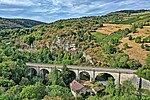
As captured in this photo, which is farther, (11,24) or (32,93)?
(11,24)

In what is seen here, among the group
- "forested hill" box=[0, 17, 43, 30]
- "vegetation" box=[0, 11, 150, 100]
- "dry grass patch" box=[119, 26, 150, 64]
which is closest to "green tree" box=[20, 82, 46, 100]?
"vegetation" box=[0, 11, 150, 100]

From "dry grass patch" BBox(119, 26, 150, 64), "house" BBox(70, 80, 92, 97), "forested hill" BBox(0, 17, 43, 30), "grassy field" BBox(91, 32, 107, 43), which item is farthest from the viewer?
"forested hill" BBox(0, 17, 43, 30)

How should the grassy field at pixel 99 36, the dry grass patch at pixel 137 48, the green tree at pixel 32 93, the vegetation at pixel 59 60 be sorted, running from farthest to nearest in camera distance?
the grassy field at pixel 99 36
the dry grass patch at pixel 137 48
the vegetation at pixel 59 60
the green tree at pixel 32 93

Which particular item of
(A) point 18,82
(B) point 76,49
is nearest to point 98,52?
(B) point 76,49

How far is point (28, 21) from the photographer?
199000mm

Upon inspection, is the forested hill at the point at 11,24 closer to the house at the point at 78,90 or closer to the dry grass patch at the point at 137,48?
the dry grass patch at the point at 137,48

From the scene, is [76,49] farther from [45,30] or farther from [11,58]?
[45,30]

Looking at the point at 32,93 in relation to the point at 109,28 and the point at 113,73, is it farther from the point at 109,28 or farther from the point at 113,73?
the point at 109,28

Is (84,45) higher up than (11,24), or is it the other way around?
(11,24)

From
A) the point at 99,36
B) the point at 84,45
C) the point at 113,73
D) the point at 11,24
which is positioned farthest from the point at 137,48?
the point at 11,24

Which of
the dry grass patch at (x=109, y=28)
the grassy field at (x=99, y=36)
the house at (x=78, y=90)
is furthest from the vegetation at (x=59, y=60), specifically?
the dry grass patch at (x=109, y=28)

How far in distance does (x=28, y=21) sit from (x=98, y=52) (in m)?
150

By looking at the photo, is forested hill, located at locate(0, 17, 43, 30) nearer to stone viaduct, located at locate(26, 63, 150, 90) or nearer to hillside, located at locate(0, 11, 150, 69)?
hillside, located at locate(0, 11, 150, 69)

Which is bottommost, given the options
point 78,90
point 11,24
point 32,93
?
point 78,90
